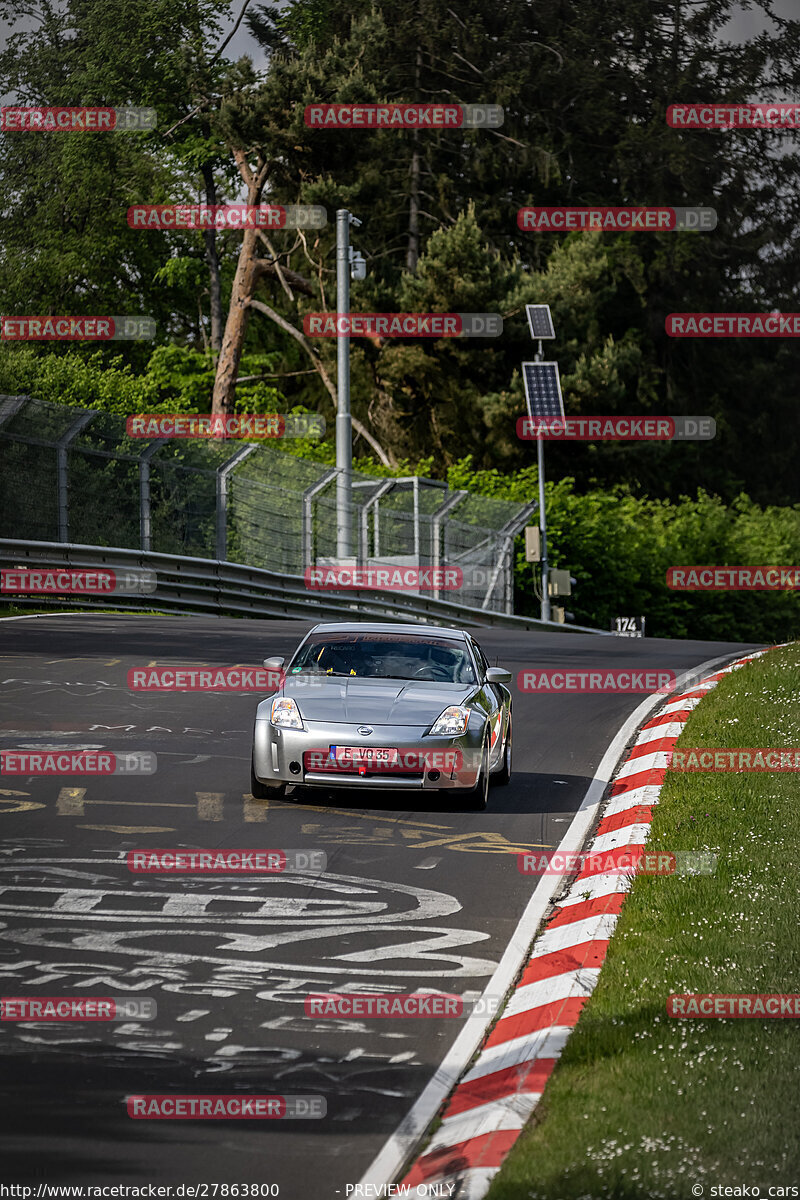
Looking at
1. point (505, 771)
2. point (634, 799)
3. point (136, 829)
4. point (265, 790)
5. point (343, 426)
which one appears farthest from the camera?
point (343, 426)

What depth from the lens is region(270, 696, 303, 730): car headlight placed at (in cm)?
1088

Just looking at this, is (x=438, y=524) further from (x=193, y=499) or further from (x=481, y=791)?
(x=481, y=791)

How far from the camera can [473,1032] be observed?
6309mm

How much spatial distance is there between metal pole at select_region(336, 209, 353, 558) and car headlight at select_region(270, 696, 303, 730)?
2010cm

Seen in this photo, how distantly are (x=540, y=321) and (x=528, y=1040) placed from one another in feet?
145

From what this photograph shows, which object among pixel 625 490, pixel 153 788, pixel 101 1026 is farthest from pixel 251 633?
pixel 625 490

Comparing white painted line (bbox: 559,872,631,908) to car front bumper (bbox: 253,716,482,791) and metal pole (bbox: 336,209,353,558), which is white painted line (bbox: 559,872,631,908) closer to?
car front bumper (bbox: 253,716,482,791)

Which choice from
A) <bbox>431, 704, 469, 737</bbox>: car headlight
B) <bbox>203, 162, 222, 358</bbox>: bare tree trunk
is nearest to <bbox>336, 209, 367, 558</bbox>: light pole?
<bbox>431, 704, 469, 737</bbox>: car headlight

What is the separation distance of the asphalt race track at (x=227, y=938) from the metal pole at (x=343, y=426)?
1638 centimetres

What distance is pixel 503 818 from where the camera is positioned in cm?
1101

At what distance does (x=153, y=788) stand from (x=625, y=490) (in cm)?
5091

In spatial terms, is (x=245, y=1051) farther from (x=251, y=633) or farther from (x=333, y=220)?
(x=333, y=220)

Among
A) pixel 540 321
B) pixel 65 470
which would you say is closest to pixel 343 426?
pixel 65 470

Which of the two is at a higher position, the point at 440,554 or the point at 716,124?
the point at 716,124
